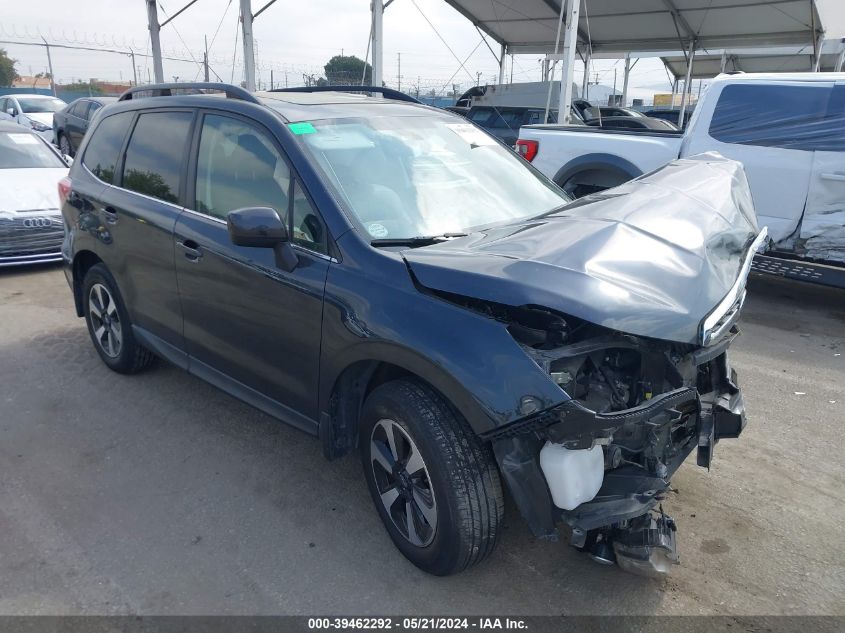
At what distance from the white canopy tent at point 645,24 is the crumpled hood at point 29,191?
7.36 m

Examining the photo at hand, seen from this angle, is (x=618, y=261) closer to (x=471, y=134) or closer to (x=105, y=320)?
(x=471, y=134)

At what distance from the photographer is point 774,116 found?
6285 millimetres

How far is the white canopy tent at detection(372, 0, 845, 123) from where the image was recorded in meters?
13.9

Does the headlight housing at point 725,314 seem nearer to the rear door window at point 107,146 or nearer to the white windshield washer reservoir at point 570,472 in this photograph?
the white windshield washer reservoir at point 570,472

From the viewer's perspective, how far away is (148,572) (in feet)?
9.30

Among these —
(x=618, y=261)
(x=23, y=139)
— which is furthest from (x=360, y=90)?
(x=23, y=139)

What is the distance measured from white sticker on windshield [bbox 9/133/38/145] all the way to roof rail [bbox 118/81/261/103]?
492 centimetres

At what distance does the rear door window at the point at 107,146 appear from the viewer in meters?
4.43

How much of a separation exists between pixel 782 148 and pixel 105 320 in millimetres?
6034

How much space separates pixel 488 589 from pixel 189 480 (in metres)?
1.72

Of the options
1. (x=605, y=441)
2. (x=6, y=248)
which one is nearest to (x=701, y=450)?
(x=605, y=441)

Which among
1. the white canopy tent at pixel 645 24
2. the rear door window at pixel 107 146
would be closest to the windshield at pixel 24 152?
the rear door window at pixel 107 146

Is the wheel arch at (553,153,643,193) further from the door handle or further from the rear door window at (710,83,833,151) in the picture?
the door handle

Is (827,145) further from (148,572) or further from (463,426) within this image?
(148,572)
